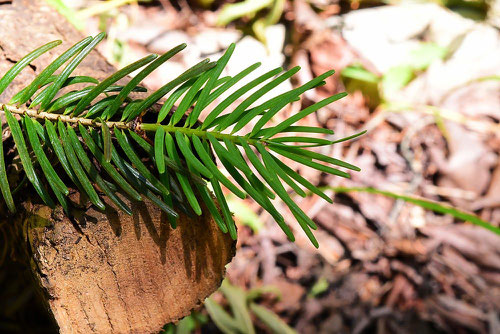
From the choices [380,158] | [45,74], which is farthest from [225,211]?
[380,158]

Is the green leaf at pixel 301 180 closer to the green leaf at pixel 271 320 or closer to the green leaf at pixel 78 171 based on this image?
the green leaf at pixel 78 171

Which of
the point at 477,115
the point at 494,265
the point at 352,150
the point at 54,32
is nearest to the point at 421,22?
the point at 477,115

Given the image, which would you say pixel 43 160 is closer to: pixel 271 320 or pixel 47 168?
pixel 47 168

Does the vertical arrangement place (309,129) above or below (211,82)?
below

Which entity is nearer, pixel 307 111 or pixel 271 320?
pixel 307 111

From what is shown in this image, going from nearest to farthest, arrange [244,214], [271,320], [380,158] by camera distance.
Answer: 1. [271,320]
2. [244,214]
3. [380,158]

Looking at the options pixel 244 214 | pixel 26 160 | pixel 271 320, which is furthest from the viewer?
pixel 244 214

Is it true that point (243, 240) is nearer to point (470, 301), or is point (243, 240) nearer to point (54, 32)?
point (470, 301)

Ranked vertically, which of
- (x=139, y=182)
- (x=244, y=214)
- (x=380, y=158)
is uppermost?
(x=139, y=182)
